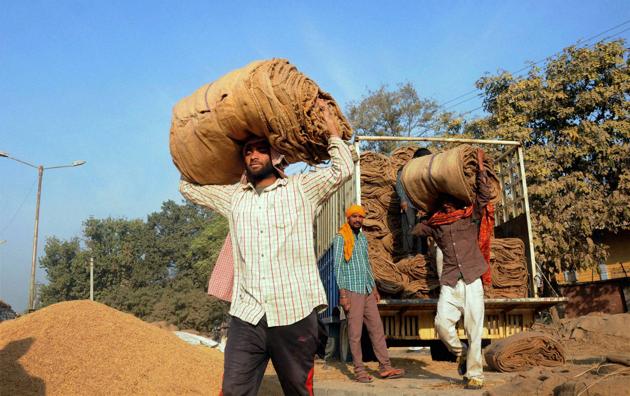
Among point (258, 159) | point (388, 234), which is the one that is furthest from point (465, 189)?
point (258, 159)

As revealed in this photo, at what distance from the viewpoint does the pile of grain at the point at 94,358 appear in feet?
20.1

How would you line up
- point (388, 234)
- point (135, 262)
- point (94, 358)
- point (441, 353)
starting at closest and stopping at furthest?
point (94, 358) → point (388, 234) → point (441, 353) → point (135, 262)

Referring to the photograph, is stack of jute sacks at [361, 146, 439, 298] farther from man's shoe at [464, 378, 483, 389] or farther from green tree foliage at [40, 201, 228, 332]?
green tree foliage at [40, 201, 228, 332]

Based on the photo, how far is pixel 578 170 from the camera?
61.4 ft

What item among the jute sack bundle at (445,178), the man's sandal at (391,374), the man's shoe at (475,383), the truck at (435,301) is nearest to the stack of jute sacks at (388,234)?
the truck at (435,301)

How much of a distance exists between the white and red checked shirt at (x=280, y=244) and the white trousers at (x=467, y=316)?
9.74 feet

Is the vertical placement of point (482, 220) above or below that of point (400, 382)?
above

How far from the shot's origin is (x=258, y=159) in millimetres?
3248

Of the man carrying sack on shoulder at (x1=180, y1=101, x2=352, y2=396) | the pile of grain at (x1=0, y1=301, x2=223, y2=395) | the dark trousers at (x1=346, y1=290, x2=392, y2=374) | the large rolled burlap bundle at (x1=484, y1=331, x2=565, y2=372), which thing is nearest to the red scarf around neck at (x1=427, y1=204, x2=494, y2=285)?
the large rolled burlap bundle at (x1=484, y1=331, x2=565, y2=372)

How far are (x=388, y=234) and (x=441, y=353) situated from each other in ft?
6.88

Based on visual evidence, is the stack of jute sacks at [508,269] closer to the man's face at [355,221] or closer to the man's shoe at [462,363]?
the man's shoe at [462,363]

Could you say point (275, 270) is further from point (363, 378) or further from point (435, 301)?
point (435, 301)

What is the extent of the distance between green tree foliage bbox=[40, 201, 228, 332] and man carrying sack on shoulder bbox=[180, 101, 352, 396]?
46227 millimetres

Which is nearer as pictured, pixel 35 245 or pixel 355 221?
pixel 355 221
